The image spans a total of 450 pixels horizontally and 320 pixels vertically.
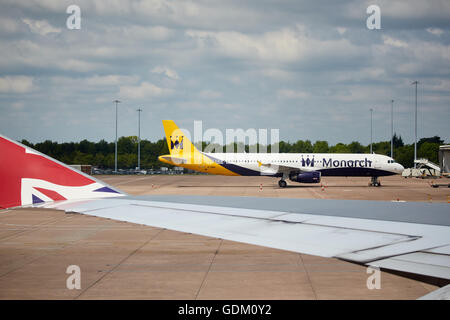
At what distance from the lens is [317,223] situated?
5.27 m

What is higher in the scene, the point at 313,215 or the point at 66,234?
the point at 313,215

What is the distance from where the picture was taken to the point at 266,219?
216 inches

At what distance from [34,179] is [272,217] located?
11.6ft

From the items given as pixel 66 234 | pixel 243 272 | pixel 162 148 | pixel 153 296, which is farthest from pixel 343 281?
pixel 162 148

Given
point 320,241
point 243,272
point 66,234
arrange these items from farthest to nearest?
point 66,234 → point 243,272 → point 320,241

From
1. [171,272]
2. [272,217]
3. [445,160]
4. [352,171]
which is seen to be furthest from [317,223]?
[445,160]

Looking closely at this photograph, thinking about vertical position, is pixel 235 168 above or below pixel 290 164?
below

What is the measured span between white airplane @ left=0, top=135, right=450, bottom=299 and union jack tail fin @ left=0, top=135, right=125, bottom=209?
13mm

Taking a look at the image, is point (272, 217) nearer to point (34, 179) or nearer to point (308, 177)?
point (34, 179)

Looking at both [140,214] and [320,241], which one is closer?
[320,241]

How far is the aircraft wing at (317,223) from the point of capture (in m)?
4.17
